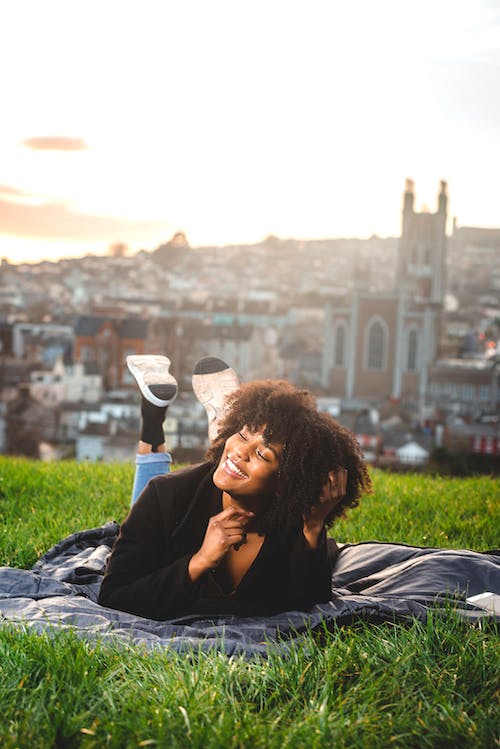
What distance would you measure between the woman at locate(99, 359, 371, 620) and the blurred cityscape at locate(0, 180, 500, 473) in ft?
92.4

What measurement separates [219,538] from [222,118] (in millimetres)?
26414

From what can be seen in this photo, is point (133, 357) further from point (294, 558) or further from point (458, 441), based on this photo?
point (458, 441)

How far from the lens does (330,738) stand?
1.55m

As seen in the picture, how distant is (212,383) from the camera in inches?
135

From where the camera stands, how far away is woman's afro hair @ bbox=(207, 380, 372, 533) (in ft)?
7.27

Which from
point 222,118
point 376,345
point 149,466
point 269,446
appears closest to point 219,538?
point 269,446

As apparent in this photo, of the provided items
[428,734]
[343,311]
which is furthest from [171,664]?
[343,311]

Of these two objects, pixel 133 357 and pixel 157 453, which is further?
pixel 133 357

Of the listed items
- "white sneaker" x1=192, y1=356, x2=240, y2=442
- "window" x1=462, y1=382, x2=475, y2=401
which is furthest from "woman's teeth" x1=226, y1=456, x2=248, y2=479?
"window" x1=462, y1=382, x2=475, y2=401

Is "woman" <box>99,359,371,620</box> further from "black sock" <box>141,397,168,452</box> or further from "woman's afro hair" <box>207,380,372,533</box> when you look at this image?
"black sock" <box>141,397,168,452</box>

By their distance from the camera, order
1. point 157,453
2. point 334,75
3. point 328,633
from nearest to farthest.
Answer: point 328,633 → point 157,453 → point 334,75

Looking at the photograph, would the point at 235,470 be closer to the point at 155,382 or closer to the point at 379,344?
the point at 155,382

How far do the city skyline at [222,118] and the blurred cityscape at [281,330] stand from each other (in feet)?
13.7

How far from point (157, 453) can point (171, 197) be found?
39.5 metres
